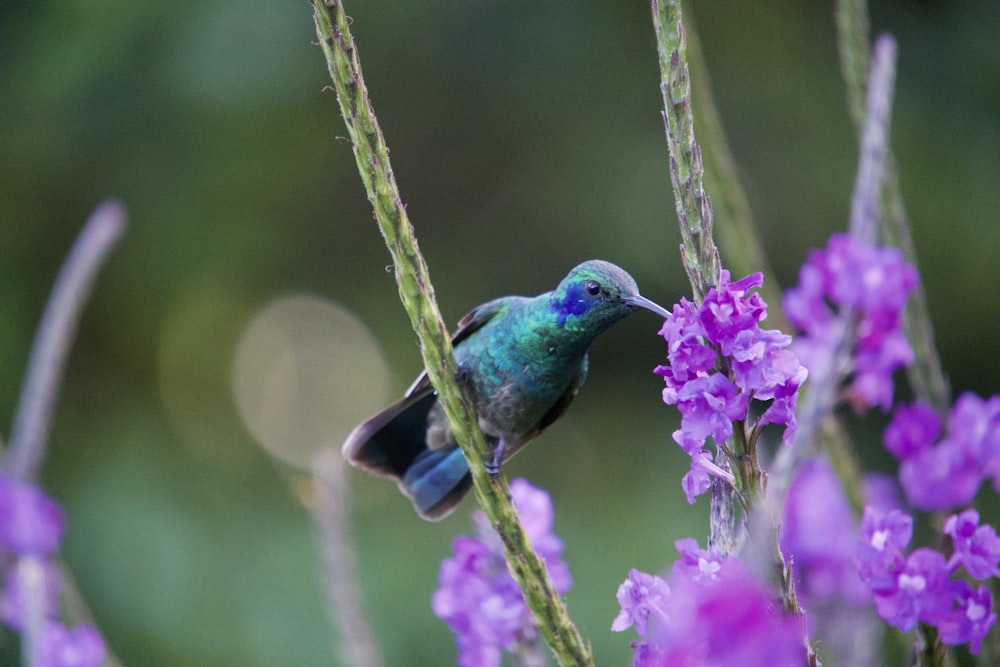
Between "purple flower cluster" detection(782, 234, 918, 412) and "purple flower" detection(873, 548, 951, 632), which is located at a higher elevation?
"purple flower cluster" detection(782, 234, 918, 412)

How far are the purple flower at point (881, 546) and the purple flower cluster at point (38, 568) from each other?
3.09ft

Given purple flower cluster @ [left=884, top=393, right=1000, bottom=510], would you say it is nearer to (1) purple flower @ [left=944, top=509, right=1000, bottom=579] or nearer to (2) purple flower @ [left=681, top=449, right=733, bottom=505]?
(1) purple flower @ [left=944, top=509, right=1000, bottom=579]

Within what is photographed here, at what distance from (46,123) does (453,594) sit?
4.56 m

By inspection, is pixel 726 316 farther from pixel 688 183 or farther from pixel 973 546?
pixel 973 546

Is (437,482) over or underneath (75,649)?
underneath

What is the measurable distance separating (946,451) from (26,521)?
121 centimetres

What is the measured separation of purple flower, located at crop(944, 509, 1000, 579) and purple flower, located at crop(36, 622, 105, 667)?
3.65 ft

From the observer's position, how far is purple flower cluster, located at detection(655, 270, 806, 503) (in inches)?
36.1

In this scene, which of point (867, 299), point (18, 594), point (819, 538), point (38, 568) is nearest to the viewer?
point (819, 538)

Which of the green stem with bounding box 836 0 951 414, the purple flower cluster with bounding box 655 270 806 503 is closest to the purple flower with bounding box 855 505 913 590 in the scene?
the purple flower cluster with bounding box 655 270 806 503

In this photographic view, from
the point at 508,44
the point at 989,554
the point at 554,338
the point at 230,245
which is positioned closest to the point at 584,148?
the point at 508,44

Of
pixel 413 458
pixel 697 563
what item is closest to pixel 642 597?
pixel 697 563

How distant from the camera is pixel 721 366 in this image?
0.96 metres

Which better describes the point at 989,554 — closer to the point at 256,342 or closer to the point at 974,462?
the point at 974,462
